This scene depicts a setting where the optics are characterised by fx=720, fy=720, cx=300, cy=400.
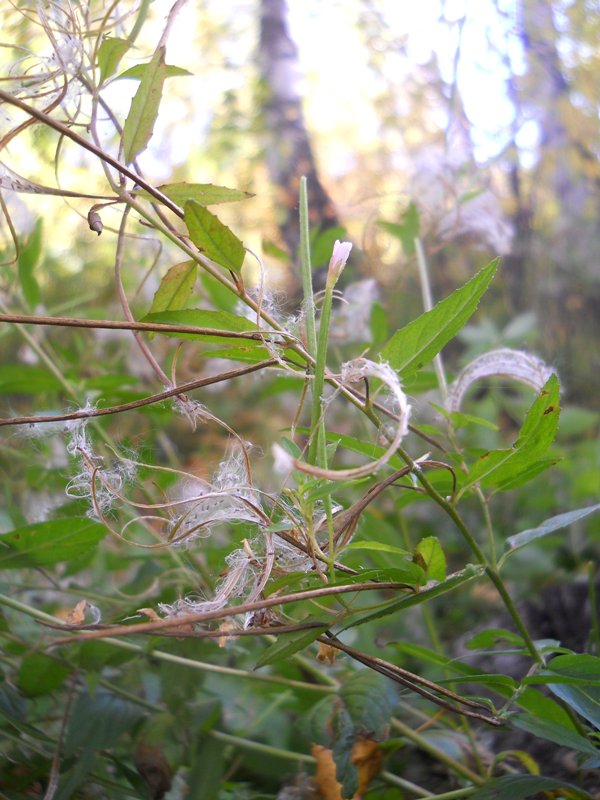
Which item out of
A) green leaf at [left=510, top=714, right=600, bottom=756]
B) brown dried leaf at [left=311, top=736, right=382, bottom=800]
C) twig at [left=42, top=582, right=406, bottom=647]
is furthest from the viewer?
brown dried leaf at [left=311, top=736, right=382, bottom=800]

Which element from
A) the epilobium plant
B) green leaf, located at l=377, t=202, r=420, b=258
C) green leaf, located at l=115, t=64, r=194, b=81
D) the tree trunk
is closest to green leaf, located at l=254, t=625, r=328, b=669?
the epilobium plant

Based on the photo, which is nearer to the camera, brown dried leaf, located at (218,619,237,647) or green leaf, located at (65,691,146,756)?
brown dried leaf, located at (218,619,237,647)

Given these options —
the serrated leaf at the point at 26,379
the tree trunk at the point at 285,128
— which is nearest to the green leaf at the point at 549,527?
the serrated leaf at the point at 26,379

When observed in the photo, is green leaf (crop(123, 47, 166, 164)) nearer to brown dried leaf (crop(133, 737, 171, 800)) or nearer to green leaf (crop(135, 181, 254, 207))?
green leaf (crop(135, 181, 254, 207))

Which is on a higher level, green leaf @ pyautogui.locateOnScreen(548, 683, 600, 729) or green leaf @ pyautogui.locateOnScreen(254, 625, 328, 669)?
green leaf @ pyautogui.locateOnScreen(254, 625, 328, 669)

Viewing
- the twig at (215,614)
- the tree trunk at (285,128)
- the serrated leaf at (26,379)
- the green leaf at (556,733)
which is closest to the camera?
the twig at (215,614)

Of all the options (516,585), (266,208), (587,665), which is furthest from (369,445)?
(266,208)

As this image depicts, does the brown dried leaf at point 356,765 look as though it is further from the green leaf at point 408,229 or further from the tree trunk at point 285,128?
the tree trunk at point 285,128

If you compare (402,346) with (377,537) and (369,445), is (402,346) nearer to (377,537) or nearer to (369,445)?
(369,445)
